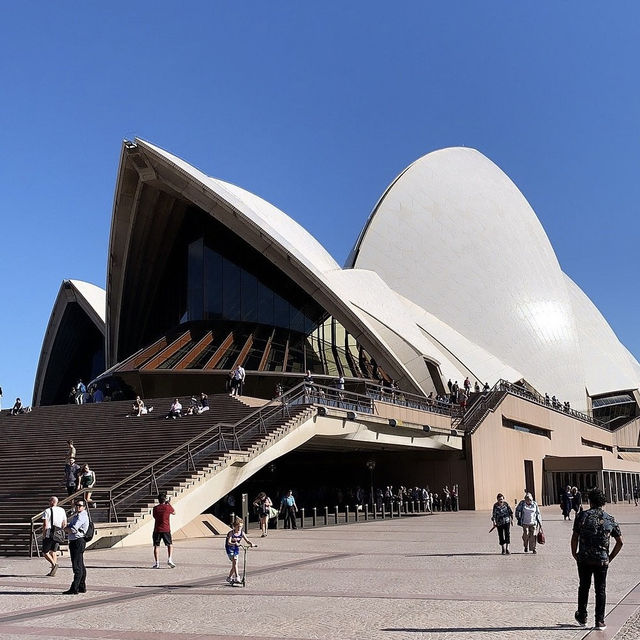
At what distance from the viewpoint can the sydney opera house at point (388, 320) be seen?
1259 inches

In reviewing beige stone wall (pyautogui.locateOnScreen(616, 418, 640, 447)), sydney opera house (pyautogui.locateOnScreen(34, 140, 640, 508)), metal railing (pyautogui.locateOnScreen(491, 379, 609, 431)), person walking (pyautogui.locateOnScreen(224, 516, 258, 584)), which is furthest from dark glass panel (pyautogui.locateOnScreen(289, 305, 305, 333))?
beige stone wall (pyautogui.locateOnScreen(616, 418, 640, 447))

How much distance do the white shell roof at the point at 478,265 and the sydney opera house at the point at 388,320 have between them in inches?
3.8

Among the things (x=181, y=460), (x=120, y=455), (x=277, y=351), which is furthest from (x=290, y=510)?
(x=277, y=351)

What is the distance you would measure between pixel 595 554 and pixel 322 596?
3.00m

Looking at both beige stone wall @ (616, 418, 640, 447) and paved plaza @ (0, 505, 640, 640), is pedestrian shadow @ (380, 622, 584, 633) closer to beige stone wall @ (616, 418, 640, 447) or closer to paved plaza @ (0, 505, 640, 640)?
paved plaza @ (0, 505, 640, 640)

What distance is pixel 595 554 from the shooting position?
672cm

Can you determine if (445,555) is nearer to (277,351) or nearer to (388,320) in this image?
(277,351)

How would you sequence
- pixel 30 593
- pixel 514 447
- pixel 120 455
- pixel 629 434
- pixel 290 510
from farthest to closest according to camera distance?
pixel 629 434 < pixel 514 447 < pixel 290 510 < pixel 120 455 < pixel 30 593

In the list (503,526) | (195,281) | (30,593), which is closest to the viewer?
(30,593)

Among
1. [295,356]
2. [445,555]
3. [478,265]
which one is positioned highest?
[478,265]

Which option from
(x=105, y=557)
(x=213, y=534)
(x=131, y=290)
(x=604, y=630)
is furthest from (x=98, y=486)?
(x=131, y=290)

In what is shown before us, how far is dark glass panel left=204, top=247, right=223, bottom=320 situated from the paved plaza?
22.1 metres

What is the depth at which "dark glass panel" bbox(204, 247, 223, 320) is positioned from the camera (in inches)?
1425

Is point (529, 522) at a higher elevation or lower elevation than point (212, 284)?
lower
